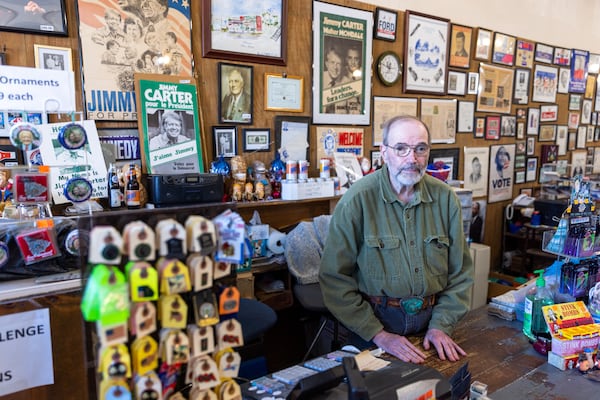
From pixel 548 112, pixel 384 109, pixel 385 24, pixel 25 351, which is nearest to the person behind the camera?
pixel 25 351

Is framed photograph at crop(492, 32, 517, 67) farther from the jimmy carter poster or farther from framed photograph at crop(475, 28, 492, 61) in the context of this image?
the jimmy carter poster

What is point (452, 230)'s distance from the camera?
189 centimetres

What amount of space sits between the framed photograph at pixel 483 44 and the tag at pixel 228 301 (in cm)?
426

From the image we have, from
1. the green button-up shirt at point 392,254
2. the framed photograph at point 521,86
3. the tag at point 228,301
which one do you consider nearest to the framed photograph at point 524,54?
the framed photograph at point 521,86

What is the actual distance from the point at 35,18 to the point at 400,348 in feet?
7.29

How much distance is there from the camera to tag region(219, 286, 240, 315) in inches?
37.4

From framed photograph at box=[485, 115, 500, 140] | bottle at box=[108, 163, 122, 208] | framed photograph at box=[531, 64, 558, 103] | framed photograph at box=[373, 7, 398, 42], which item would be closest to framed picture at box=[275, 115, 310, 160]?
framed photograph at box=[373, 7, 398, 42]

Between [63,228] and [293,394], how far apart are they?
1366mm

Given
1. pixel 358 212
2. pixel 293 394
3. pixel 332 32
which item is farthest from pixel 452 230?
pixel 332 32

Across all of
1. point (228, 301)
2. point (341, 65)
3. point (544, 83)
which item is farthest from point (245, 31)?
point (544, 83)

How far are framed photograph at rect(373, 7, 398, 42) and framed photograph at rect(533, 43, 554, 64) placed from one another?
2438 millimetres

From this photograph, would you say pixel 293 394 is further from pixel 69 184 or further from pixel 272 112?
pixel 272 112

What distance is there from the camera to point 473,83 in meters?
4.45

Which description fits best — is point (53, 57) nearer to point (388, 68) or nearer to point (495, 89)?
point (388, 68)
